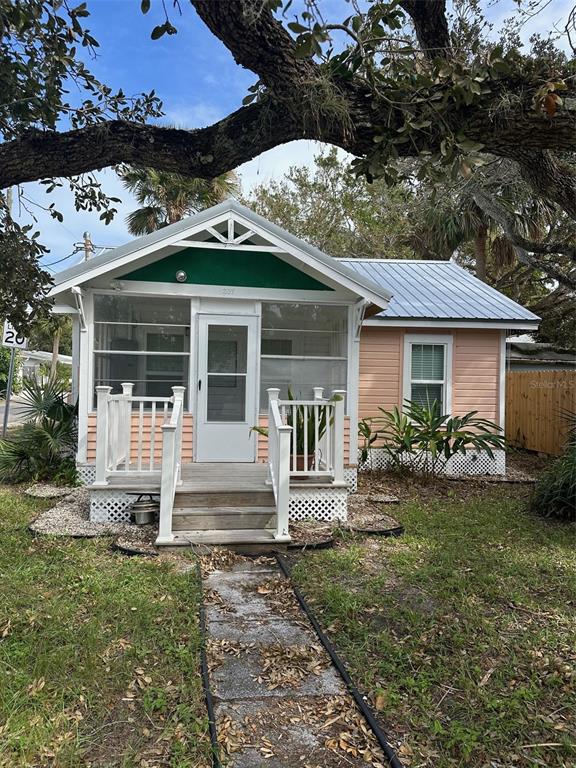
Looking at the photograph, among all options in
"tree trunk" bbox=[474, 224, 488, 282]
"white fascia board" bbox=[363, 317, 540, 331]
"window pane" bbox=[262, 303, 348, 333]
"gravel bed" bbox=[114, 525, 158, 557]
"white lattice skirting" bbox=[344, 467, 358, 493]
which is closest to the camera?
"gravel bed" bbox=[114, 525, 158, 557]

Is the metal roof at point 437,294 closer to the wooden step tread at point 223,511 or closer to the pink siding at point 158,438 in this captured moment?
the pink siding at point 158,438

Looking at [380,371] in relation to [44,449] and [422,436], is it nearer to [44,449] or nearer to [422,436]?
[422,436]

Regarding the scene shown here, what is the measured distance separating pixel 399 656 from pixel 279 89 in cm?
363

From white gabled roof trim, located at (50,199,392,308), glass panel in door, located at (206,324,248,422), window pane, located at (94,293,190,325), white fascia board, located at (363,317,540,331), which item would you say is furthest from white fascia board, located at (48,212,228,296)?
white fascia board, located at (363,317,540,331)

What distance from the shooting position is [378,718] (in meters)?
2.88

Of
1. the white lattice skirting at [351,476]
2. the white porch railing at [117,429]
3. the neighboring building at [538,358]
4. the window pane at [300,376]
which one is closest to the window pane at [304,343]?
the window pane at [300,376]

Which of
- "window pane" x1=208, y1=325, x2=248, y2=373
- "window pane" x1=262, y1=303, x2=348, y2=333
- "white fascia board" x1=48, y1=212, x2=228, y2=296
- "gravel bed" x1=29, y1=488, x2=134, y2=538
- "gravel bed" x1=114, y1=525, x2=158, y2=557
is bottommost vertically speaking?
"gravel bed" x1=114, y1=525, x2=158, y2=557

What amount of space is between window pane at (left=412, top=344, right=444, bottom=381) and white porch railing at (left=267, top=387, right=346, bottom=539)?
402 centimetres

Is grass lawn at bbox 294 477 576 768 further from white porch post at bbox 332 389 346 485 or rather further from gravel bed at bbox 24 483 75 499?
gravel bed at bbox 24 483 75 499

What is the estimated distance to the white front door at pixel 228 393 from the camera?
25.8ft

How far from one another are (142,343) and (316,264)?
270cm

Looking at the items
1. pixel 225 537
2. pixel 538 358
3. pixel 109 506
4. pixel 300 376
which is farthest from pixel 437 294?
pixel 538 358

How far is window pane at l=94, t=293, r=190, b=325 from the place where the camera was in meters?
7.66

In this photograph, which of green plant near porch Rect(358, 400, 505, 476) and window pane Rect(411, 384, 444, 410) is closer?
green plant near porch Rect(358, 400, 505, 476)
